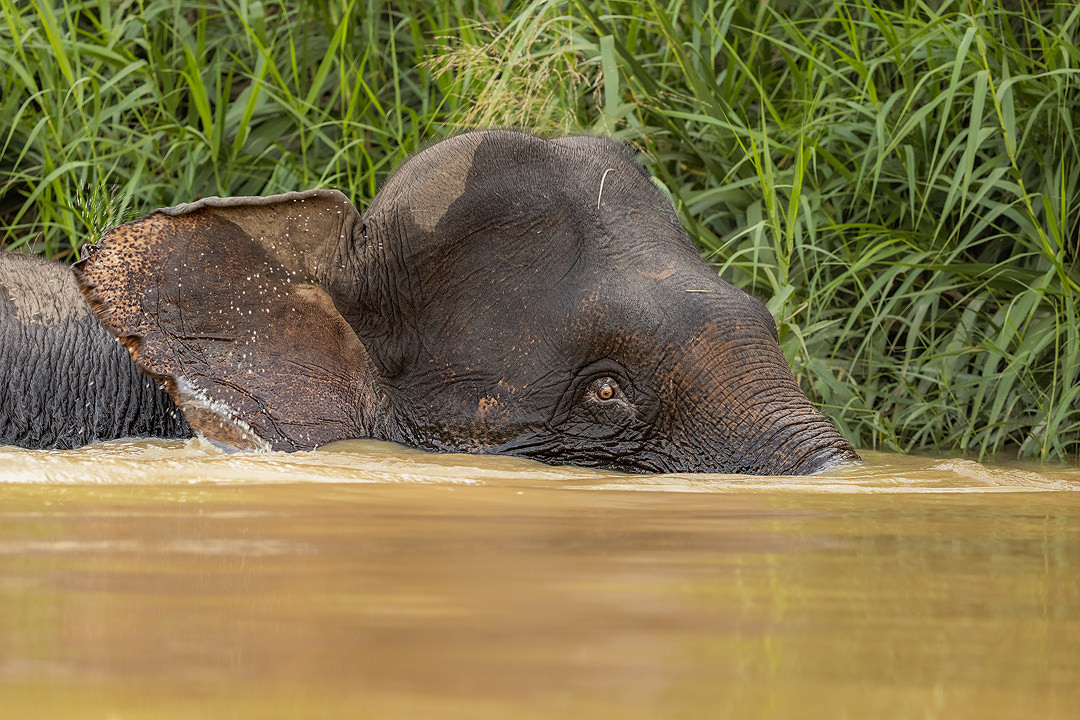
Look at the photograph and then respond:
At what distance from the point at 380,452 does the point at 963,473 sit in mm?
1330

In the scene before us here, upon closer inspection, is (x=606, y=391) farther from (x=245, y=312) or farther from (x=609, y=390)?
(x=245, y=312)

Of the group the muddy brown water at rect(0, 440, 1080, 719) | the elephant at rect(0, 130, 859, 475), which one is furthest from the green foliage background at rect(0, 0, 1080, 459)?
the muddy brown water at rect(0, 440, 1080, 719)

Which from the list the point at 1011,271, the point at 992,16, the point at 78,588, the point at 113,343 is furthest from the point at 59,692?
the point at 992,16

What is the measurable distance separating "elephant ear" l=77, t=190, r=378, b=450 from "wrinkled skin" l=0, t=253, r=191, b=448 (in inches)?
13.4

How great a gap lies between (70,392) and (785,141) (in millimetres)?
2752

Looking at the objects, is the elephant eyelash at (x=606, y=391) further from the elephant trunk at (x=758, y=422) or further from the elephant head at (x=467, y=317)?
the elephant trunk at (x=758, y=422)

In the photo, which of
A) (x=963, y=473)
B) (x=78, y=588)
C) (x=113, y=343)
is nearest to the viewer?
(x=78, y=588)

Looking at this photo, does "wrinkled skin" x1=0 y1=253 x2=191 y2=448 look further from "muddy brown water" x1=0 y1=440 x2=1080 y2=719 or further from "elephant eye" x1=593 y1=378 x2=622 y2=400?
"muddy brown water" x1=0 y1=440 x2=1080 y2=719

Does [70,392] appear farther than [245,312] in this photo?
Yes

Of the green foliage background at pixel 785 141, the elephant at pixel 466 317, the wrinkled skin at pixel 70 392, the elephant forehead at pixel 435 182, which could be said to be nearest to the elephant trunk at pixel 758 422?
the elephant at pixel 466 317

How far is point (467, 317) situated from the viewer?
334 centimetres

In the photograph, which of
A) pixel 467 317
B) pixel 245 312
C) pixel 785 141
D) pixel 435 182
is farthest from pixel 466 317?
pixel 785 141

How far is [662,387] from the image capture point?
3143mm

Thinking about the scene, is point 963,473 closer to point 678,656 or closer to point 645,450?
point 645,450
